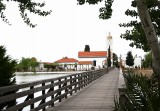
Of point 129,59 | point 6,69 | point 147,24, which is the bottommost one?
point 6,69

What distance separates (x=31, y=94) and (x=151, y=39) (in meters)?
4.86

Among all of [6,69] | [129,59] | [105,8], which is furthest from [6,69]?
[129,59]

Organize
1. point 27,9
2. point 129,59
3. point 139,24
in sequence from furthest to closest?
point 129,59
point 139,24
point 27,9

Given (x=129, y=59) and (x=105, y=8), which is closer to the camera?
(x=105, y=8)

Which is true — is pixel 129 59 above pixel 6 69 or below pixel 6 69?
above

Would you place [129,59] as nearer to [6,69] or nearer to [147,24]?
[6,69]

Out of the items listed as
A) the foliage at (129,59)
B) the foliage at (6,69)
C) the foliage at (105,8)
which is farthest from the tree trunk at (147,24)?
the foliage at (129,59)

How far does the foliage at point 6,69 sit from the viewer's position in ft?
44.4

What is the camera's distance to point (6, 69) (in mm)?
13750

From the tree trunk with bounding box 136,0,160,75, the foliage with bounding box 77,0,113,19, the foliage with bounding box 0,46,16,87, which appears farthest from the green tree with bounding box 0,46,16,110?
the tree trunk with bounding box 136,0,160,75

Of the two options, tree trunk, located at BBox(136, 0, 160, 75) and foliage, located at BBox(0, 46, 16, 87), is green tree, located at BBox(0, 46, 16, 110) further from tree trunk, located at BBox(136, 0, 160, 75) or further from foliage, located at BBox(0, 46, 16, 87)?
tree trunk, located at BBox(136, 0, 160, 75)

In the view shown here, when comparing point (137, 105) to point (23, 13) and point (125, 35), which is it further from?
point (125, 35)

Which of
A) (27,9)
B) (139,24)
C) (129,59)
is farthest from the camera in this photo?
(129,59)

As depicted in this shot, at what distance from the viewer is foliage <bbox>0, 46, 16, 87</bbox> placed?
44.4 feet
